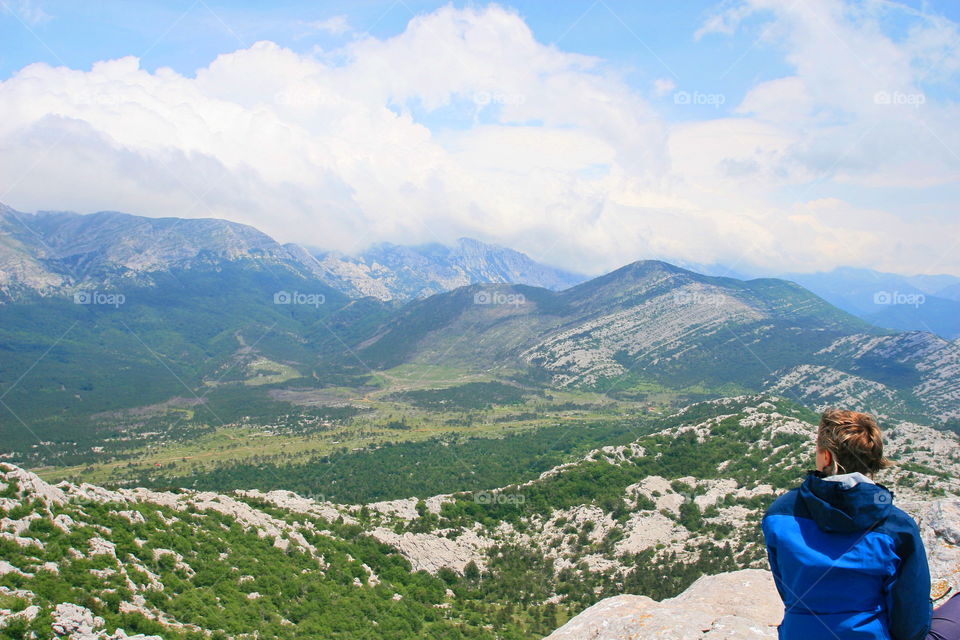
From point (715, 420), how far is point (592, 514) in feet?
105

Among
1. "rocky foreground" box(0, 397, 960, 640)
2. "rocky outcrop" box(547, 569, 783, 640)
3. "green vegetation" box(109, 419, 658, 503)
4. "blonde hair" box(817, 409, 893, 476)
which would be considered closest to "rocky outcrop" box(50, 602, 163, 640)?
"rocky foreground" box(0, 397, 960, 640)

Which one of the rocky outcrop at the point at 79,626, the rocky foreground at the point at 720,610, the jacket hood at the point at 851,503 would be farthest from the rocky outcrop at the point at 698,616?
the rocky outcrop at the point at 79,626

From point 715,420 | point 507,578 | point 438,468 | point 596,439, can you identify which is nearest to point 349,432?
point 438,468

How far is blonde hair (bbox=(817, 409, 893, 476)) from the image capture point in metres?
5.76

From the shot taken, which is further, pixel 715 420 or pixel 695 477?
pixel 715 420

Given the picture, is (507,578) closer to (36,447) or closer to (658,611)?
(658,611)

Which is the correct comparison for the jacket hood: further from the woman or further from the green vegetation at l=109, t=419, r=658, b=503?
the green vegetation at l=109, t=419, r=658, b=503

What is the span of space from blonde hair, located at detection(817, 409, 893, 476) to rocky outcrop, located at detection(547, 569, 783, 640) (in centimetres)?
820

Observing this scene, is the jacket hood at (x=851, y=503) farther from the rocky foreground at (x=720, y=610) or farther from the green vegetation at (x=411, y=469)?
the green vegetation at (x=411, y=469)

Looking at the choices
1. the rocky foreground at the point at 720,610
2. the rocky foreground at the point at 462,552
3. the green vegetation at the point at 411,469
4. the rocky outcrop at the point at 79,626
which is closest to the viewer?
the rocky foreground at the point at 720,610

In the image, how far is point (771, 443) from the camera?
6544cm

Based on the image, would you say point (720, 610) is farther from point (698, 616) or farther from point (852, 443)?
point (852, 443)

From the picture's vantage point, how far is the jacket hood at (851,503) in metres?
5.50

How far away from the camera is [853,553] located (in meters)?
5.61
